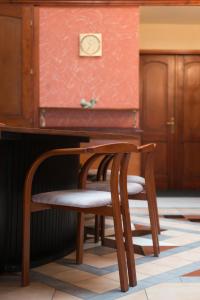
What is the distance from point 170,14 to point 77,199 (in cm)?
566

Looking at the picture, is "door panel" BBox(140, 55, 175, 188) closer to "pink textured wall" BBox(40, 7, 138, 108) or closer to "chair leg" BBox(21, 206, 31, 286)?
"pink textured wall" BBox(40, 7, 138, 108)

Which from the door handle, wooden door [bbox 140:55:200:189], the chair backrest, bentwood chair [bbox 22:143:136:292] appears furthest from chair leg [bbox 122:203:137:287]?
the door handle

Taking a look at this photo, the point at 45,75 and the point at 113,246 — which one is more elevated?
the point at 45,75

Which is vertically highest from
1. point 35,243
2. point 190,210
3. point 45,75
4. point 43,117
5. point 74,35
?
point 74,35

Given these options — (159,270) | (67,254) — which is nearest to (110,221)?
(67,254)

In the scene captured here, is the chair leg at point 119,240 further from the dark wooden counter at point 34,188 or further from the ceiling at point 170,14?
the ceiling at point 170,14

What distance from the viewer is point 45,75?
605cm

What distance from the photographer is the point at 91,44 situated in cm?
600

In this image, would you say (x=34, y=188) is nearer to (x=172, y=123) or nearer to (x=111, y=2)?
(x=111, y=2)

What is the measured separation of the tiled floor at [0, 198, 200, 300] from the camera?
1.96 m

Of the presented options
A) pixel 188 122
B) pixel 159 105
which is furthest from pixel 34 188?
pixel 188 122

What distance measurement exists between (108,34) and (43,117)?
1459mm

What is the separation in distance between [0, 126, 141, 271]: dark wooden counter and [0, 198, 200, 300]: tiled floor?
0.32 ft

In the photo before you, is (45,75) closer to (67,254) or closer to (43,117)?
(43,117)
